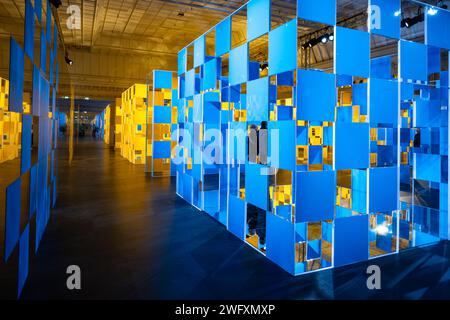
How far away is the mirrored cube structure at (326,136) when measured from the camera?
3590mm

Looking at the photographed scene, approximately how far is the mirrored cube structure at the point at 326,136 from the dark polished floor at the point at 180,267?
11.2 inches

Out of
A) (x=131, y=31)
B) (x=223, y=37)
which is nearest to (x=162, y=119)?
(x=131, y=31)

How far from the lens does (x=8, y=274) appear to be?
3354mm

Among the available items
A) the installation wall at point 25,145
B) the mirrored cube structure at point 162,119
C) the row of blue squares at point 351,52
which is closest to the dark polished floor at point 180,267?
the installation wall at point 25,145

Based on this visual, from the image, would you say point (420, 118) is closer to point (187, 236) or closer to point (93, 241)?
point (187, 236)

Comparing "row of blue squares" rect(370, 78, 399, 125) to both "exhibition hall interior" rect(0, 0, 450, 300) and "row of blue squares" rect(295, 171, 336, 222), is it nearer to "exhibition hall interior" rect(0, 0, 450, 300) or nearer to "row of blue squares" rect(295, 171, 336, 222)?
"exhibition hall interior" rect(0, 0, 450, 300)

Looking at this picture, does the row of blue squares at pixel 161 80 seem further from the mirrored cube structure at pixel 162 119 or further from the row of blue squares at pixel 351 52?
the row of blue squares at pixel 351 52

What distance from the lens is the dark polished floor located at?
122 inches

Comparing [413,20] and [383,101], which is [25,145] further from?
[413,20]

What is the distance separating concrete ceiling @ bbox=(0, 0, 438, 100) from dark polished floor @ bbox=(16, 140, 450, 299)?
22.5 ft

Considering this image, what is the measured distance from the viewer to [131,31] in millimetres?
12836

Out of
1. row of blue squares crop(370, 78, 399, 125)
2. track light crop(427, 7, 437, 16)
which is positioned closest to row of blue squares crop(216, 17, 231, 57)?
row of blue squares crop(370, 78, 399, 125)

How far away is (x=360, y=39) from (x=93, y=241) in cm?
413

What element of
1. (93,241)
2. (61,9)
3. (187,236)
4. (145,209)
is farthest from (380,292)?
(61,9)
